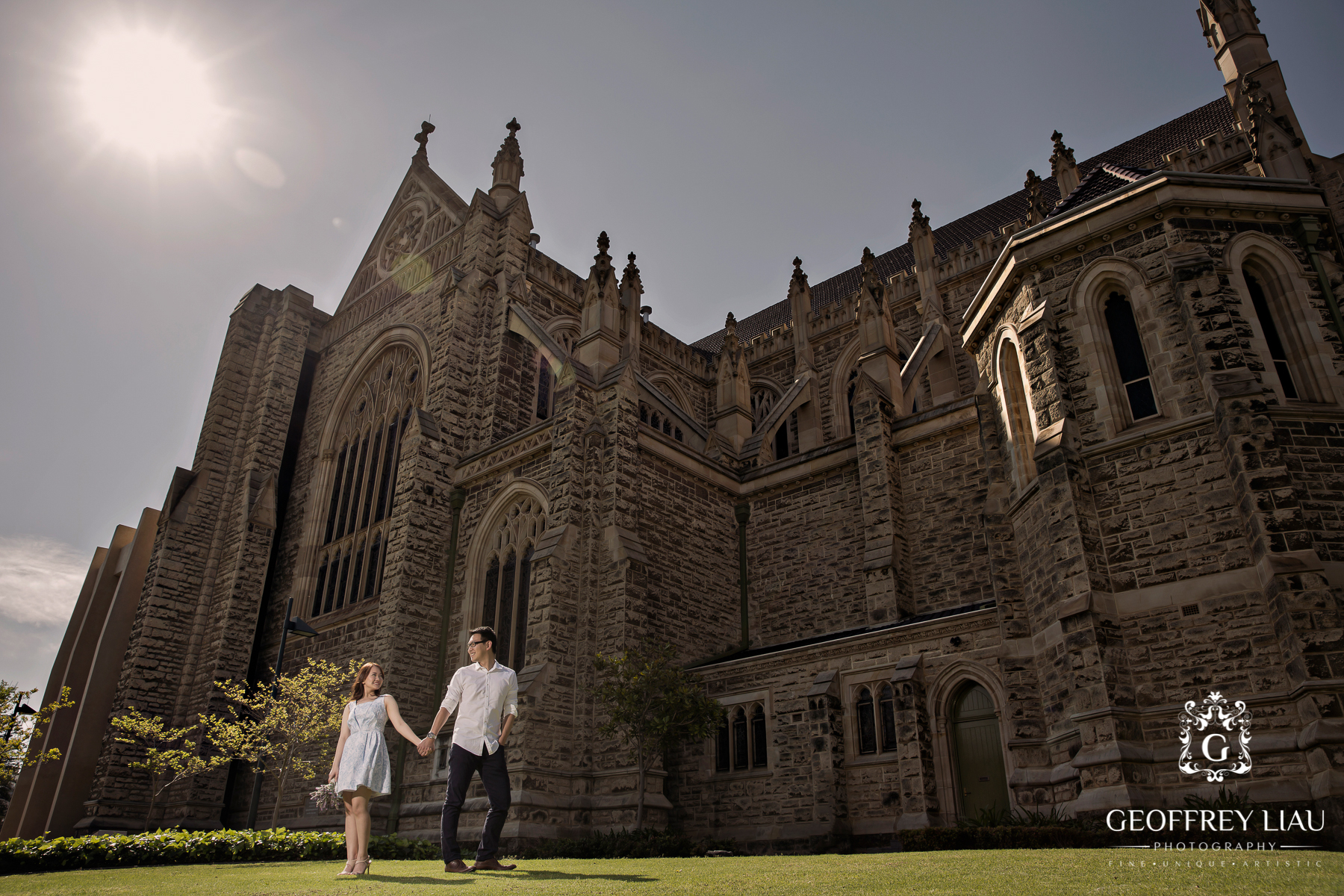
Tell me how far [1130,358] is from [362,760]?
1091 centimetres

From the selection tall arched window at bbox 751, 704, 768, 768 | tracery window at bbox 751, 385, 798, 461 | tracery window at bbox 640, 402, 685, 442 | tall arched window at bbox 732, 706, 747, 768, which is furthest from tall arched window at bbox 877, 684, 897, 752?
tracery window at bbox 751, 385, 798, 461

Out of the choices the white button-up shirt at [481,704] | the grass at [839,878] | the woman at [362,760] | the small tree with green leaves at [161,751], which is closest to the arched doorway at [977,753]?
the grass at [839,878]

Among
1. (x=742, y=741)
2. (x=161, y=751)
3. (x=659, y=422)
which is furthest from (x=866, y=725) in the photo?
(x=161, y=751)

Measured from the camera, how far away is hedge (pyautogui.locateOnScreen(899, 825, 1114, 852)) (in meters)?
8.77

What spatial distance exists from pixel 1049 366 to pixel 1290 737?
547 centimetres

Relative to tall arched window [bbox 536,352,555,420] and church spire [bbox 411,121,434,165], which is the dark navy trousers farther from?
church spire [bbox 411,121,434,165]

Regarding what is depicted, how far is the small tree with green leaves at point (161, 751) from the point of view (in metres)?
19.8

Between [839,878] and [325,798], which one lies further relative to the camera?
[325,798]

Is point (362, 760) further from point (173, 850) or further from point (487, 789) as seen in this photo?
point (173, 850)

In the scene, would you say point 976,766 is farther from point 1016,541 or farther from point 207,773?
point 207,773

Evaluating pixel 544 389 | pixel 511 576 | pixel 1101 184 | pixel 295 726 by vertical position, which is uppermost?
pixel 544 389

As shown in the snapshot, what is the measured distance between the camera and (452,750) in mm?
7176

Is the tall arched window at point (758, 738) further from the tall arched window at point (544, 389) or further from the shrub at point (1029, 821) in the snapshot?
the tall arched window at point (544, 389)

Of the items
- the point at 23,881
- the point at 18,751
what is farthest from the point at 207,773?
the point at 23,881
